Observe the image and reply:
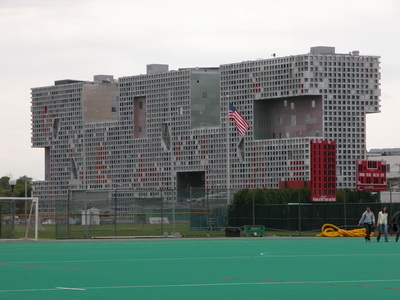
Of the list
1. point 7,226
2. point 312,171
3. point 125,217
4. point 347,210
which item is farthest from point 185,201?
point 312,171

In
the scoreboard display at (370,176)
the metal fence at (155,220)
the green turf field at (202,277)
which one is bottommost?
the green turf field at (202,277)

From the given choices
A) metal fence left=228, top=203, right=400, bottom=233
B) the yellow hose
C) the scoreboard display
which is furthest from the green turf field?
the scoreboard display

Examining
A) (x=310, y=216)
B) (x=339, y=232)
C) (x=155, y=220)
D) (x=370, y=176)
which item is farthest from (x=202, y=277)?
(x=370, y=176)

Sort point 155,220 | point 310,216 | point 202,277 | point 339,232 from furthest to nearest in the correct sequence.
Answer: point 155,220 < point 310,216 < point 339,232 < point 202,277

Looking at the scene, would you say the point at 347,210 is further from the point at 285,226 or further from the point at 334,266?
the point at 334,266

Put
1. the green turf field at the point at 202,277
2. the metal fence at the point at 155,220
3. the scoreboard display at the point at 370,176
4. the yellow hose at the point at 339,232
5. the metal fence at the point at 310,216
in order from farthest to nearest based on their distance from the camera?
1. the scoreboard display at the point at 370,176
2. the metal fence at the point at 310,216
3. the metal fence at the point at 155,220
4. the yellow hose at the point at 339,232
5. the green turf field at the point at 202,277

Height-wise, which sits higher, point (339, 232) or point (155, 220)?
point (155, 220)

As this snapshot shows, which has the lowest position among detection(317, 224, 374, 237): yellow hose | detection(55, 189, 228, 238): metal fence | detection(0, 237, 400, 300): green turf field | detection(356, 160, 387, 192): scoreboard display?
detection(0, 237, 400, 300): green turf field

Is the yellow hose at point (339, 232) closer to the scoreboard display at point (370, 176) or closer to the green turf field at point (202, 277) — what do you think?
the green turf field at point (202, 277)

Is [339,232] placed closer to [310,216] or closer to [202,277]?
[310,216]

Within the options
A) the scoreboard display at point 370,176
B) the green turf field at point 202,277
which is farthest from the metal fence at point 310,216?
the scoreboard display at point 370,176

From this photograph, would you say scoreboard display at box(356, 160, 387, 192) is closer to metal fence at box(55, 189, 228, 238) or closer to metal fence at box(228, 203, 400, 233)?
metal fence at box(55, 189, 228, 238)

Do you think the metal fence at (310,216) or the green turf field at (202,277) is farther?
the metal fence at (310,216)

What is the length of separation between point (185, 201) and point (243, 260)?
4716 centimetres
